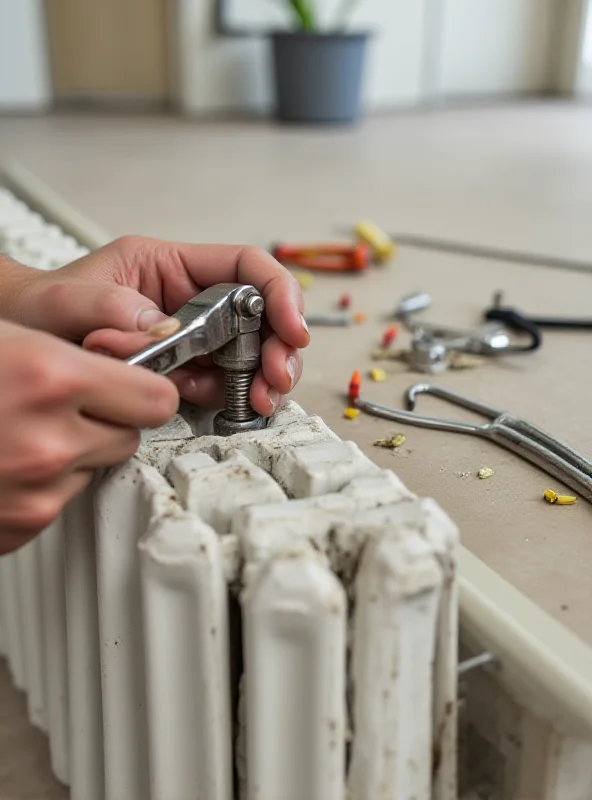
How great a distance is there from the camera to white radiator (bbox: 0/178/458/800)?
34 centimetres

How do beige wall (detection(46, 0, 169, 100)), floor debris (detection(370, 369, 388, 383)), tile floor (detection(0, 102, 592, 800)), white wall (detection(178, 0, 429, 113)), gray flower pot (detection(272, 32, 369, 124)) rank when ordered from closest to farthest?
1. floor debris (detection(370, 369, 388, 383))
2. tile floor (detection(0, 102, 592, 800))
3. gray flower pot (detection(272, 32, 369, 124))
4. white wall (detection(178, 0, 429, 113))
5. beige wall (detection(46, 0, 169, 100))

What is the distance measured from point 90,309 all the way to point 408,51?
208 centimetres

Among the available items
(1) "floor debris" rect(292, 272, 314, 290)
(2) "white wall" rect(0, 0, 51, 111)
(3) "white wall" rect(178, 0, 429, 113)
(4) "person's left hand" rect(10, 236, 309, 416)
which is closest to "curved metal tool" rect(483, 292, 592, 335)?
(1) "floor debris" rect(292, 272, 314, 290)

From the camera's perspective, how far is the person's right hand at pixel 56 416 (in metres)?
0.36

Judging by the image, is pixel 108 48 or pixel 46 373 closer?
pixel 46 373

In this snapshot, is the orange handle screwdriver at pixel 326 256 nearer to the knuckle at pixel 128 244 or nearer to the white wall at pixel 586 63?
the knuckle at pixel 128 244

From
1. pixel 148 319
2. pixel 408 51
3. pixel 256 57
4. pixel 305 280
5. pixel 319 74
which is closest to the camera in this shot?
pixel 148 319

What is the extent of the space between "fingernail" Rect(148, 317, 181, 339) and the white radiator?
2.1 inches

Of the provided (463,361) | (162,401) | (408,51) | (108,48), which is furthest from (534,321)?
(108,48)

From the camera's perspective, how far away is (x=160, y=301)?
22.0 inches

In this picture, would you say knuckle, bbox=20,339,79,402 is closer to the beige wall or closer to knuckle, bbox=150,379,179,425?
knuckle, bbox=150,379,179,425

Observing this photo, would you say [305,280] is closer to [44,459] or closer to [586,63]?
[44,459]

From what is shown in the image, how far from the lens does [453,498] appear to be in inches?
19.2

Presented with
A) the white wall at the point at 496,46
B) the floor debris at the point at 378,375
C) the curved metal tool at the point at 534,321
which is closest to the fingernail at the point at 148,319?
the floor debris at the point at 378,375
